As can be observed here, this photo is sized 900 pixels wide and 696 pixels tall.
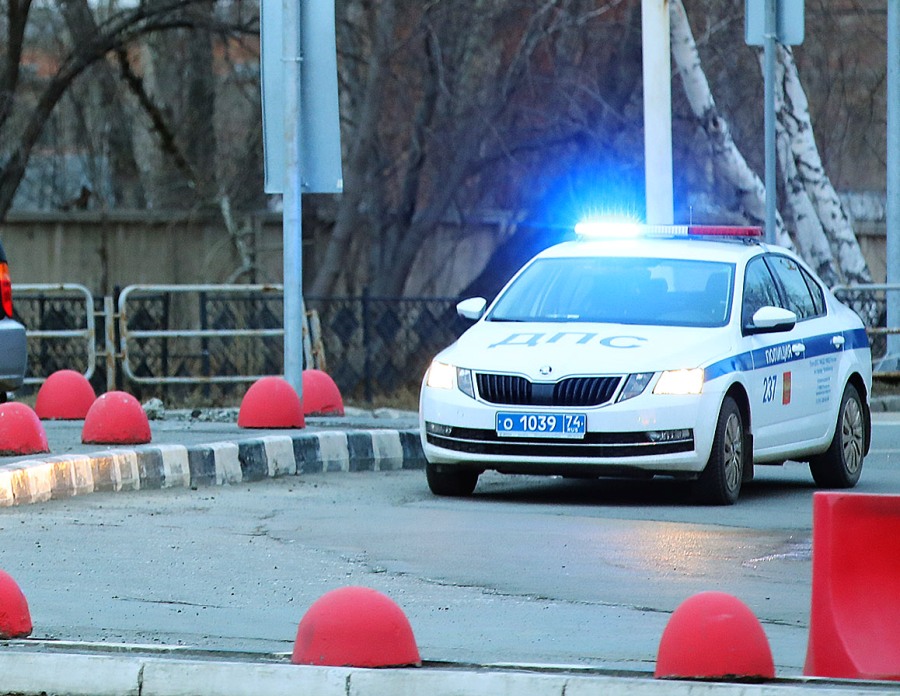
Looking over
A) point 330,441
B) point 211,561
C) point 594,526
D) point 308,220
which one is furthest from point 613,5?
point 211,561

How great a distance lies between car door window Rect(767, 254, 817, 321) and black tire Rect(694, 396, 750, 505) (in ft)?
4.31

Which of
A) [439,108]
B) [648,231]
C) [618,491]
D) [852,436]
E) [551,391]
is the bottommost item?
[618,491]

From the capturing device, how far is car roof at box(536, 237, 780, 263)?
11266mm

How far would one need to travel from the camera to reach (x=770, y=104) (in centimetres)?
1648

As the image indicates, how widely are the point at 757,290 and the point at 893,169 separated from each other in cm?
1030

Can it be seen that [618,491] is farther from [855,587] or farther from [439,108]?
[439,108]

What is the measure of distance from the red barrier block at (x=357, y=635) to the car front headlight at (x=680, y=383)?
197 inches

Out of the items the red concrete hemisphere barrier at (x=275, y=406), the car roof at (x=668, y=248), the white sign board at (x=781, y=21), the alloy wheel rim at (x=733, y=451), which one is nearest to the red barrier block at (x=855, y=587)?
the alloy wheel rim at (x=733, y=451)

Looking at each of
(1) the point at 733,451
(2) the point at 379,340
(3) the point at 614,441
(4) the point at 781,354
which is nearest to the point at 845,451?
(4) the point at 781,354

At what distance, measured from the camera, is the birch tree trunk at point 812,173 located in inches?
827

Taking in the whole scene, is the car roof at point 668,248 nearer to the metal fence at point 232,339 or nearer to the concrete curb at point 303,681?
the concrete curb at point 303,681

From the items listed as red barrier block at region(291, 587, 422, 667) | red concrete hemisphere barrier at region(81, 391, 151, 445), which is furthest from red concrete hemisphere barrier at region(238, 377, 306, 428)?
red barrier block at region(291, 587, 422, 667)

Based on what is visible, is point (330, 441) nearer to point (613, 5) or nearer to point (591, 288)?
point (591, 288)

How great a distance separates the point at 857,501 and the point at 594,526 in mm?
4137
